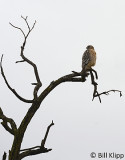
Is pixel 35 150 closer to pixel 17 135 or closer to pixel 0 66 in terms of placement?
pixel 17 135

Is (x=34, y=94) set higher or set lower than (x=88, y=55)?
lower

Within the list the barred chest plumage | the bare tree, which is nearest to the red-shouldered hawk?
the barred chest plumage

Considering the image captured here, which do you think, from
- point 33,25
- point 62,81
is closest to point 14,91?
point 62,81

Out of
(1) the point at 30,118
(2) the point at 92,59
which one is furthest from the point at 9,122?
(2) the point at 92,59

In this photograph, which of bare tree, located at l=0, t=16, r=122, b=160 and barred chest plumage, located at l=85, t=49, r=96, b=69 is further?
barred chest plumage, located at l=85, t=49, r=96, b=69

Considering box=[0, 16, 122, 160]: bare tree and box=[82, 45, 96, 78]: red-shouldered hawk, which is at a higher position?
box=[82, 45, 96, 78]: red-shouldered hawk

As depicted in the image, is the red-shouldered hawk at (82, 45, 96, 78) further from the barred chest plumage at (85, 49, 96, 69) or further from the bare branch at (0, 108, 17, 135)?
the bare branch at (0, 108, 17, 135)

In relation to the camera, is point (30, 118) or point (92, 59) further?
point (92, 59)

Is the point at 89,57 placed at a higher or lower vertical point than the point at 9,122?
higher

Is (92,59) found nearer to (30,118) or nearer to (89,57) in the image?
(89,57)

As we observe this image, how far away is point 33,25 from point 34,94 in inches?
89.5

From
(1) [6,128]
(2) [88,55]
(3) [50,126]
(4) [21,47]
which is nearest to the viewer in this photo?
(1) [6,128]

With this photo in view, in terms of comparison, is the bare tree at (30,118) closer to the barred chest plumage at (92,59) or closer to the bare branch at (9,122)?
the bare branch at (9,122)

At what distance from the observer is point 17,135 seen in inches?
240
